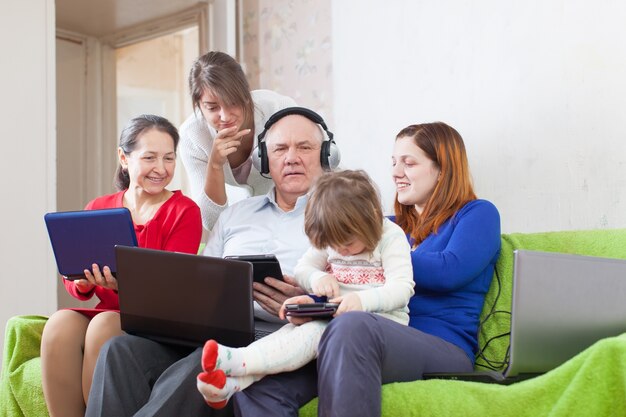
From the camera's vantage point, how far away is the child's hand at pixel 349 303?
1589 mm

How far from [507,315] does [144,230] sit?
0.99 metres

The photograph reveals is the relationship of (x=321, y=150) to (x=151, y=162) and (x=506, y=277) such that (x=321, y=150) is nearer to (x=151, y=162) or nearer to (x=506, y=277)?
(x=151, y=162)

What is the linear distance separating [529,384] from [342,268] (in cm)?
52

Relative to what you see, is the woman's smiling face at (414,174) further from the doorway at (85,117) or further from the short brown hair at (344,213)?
the doorway at (85,117)

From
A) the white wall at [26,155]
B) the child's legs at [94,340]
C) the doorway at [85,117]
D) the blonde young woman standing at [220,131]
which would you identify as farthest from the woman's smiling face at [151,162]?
the doorway at [85,117]

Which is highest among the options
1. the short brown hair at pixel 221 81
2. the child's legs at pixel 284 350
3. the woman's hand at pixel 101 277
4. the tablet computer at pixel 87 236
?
the short brown hair at pixel 221 81

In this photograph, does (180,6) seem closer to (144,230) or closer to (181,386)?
(144,230)

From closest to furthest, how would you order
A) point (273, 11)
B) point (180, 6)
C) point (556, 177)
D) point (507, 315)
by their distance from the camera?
point (507, 315) < point (556, 177) < point (273, 11) < point (180, 6)

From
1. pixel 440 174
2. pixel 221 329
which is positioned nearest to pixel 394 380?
pixel 221 329

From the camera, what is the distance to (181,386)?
1.63m

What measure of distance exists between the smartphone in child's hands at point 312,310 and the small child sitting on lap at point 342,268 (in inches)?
0.9

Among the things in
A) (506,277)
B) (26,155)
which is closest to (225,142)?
(506,277)

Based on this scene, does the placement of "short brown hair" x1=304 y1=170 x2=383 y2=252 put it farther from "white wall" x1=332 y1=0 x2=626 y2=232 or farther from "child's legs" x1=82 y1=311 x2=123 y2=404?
"white wall" x1=332 y1=0 x2=626 y2=232

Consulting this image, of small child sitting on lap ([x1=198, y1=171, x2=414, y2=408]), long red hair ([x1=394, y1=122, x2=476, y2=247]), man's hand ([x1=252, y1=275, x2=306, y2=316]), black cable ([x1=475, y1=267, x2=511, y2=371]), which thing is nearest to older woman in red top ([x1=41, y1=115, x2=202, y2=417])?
man's hand ([x1=252, y1=275, x2=306, y2=316])
